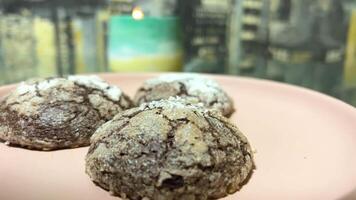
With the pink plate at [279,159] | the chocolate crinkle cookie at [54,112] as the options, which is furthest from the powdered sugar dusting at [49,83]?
the pink plate at [279,159]

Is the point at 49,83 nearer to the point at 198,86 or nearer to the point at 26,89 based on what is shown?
the point at 26,89

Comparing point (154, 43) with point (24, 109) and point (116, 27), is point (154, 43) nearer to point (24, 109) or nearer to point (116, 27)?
point (116, 27)

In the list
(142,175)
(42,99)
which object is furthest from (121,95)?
(142,175)

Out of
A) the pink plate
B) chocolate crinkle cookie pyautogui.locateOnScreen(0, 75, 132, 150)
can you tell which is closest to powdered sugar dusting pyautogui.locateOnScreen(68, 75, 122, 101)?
chocolate crinkle cookie pyautogui.locateOnScreen(0, 75, 132, 150)

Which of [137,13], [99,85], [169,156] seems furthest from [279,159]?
[137,13]

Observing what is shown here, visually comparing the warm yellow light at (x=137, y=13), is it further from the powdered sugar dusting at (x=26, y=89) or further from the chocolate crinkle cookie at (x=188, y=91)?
the powdered sugar dusting at (x=26, y=89)

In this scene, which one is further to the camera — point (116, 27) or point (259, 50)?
point (259, 50)
